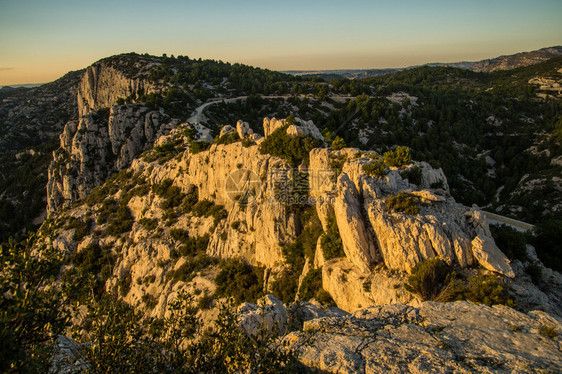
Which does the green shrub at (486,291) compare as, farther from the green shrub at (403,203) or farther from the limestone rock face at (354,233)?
the limestone rock face at (354,233)

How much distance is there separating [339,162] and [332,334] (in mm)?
15012

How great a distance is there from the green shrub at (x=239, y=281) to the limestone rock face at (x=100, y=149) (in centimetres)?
4337

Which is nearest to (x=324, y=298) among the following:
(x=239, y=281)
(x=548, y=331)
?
(x=239, y=281)

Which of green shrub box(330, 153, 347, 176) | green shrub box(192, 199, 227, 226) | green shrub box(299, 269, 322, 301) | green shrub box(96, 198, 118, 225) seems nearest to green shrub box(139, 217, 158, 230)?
green shrub box(192, 199, 227, 226)

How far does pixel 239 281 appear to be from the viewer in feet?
80.9

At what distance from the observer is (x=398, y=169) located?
Answer: 21.5 metres

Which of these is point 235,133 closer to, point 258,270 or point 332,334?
point 258,270

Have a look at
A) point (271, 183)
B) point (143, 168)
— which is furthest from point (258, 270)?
point (143, 168)

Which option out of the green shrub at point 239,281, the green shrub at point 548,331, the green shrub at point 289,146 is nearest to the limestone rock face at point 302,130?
the green shrub at point 289,146

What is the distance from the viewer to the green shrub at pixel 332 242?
63.0 feet

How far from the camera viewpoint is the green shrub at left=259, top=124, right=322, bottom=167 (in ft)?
88.0

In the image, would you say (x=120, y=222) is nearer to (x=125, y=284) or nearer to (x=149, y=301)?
(x=125, y=284)

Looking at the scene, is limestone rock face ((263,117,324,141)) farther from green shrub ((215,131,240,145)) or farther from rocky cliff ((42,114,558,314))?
green shrub ((215,131,240,145))

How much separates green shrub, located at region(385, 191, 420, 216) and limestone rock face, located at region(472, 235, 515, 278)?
11.3 ft
